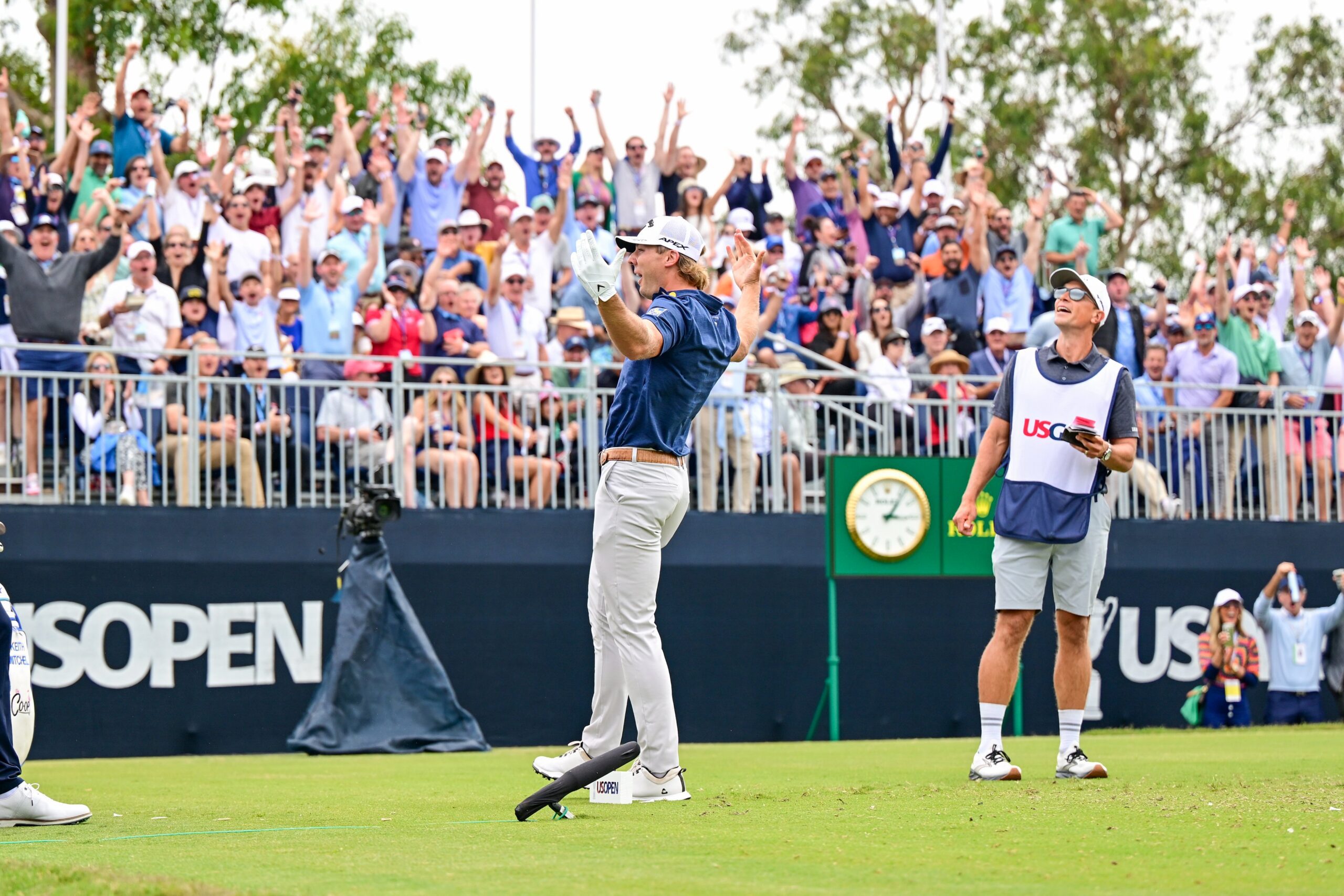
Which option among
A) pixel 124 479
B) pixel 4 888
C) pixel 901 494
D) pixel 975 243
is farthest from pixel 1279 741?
pixel 4 888

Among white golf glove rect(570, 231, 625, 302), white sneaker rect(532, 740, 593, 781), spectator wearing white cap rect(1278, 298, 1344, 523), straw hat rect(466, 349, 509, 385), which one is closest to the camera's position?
white golf glove rect(570, 231, 625, 302)

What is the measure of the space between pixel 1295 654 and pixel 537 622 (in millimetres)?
6766

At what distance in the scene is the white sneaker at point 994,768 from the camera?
855cm

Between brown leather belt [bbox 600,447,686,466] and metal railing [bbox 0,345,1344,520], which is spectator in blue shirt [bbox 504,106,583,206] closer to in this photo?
metal railing [bbox 0,345,1344,520]

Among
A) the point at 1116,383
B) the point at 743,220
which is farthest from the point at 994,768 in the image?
the point at 743,220

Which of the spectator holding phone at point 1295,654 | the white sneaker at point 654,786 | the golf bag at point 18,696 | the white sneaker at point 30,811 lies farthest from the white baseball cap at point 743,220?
the white sneaker at point 30,811

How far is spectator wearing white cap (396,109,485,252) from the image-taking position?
18.5 metres

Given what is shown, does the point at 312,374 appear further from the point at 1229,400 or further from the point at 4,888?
the point at 4,888

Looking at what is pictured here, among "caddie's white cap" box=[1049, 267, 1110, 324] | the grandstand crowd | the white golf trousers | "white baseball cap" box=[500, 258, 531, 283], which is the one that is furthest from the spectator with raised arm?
the white golf trousers

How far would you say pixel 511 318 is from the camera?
16.6 metres

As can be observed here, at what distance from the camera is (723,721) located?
645 inches

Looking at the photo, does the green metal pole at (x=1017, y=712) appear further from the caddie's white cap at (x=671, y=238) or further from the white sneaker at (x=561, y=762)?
the caddie's white cap at (x=671, y=238)

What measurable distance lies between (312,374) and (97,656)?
268cm

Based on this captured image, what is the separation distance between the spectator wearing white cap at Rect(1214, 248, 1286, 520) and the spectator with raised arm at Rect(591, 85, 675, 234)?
5599 mm
